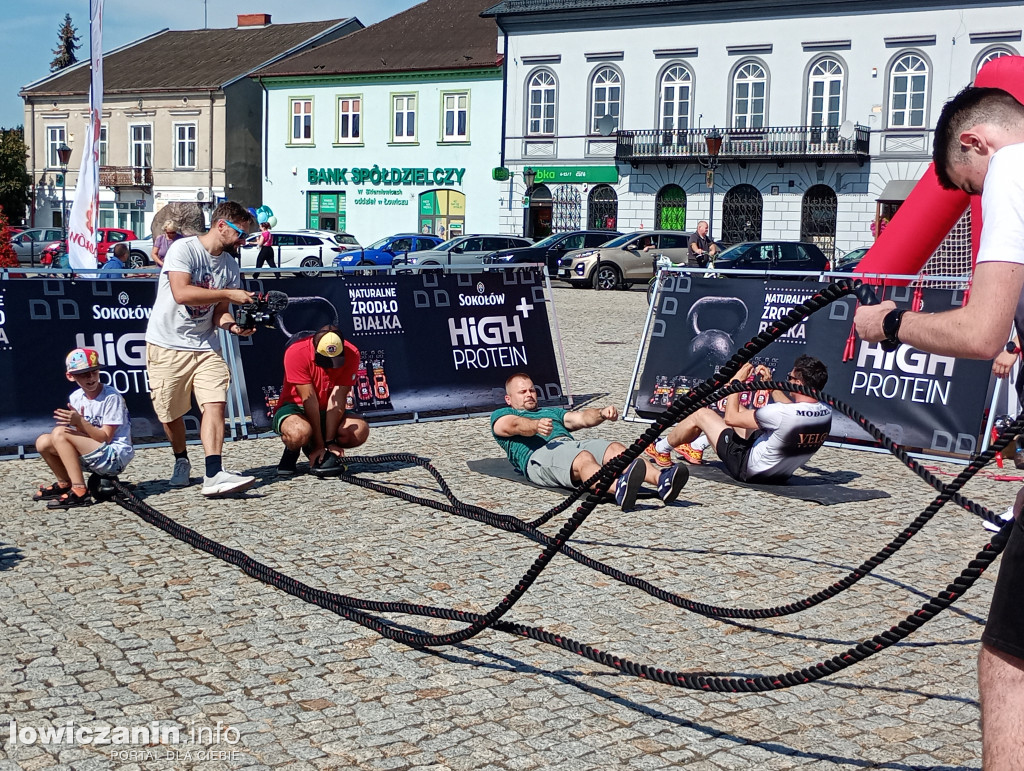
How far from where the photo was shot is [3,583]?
6.04 metres

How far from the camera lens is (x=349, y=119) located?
174 feet

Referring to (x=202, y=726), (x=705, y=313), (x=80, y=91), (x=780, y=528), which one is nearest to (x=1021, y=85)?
(x=202, y=726)

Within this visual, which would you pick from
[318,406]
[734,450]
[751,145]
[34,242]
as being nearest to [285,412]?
[318,406]

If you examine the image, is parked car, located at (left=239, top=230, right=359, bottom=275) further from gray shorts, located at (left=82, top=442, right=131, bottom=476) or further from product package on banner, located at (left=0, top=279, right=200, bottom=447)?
gray shorts, located at (left=82, top=442, right=131, bottom=476)

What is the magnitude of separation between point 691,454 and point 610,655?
16.4ft

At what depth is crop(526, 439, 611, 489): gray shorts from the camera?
8336mm

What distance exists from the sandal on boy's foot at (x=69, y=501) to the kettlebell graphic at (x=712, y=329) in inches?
229

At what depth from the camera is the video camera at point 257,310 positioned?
8.21m

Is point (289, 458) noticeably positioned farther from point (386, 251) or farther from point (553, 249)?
point (553, 249)

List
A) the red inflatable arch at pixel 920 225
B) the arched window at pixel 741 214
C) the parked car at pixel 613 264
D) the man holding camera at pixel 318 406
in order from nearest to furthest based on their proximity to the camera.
→ the red inflatable arch at pixel 920 225
the man holding camera at pixel 318 406
the parked car at pixel 613 264
the arched window at pixel 741 214

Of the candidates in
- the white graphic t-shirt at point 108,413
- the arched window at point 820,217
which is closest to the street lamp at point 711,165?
the arched window at point 820,217

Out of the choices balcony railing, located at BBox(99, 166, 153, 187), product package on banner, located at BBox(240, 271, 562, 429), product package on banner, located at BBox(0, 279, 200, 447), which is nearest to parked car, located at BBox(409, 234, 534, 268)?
product package on banner, located at BBox(240, 271, 562, 429)

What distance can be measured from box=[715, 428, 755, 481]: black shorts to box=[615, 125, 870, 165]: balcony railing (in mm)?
35932

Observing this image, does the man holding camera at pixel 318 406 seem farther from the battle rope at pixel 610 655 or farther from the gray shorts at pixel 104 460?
the battle rope at pixel 610 655
